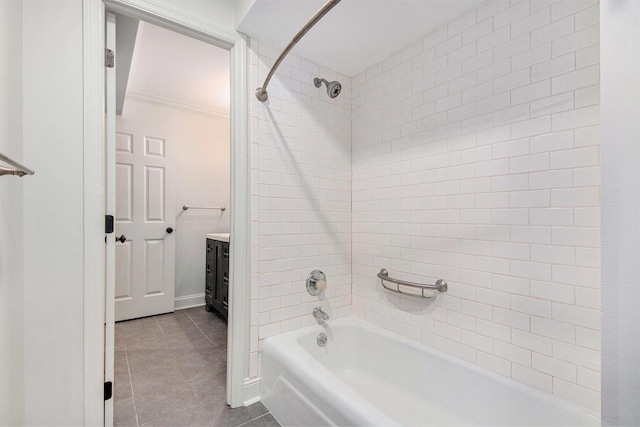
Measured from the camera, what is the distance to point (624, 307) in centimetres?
56

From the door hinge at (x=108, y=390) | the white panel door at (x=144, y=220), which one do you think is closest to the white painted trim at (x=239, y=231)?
the door hinge at (x=108, y=390)

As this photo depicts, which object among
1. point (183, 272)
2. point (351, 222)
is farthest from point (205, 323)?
point (351, 222)

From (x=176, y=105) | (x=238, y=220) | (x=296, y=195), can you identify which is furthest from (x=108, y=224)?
(x=176, y=105)

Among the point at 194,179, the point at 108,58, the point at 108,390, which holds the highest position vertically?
the point at 108,58

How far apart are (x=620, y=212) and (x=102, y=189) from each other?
70.3 inches

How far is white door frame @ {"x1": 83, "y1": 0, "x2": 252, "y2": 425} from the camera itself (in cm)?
130

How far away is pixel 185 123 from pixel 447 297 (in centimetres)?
333

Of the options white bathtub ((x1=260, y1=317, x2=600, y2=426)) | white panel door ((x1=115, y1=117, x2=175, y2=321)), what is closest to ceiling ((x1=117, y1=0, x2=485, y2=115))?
white panel door ((x1=115, y1=117, x2=175, y2=321))

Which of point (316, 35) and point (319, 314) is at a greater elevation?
point (316, 35)

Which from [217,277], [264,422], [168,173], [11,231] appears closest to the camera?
[11,231]

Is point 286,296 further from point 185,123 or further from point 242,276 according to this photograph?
point 185,123

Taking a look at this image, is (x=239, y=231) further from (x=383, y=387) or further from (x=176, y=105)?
(x=176, y=105)

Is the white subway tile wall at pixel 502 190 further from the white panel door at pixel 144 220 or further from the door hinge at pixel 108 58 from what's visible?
the white panel door at pixel 144 220

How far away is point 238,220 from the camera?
5.56 ft
